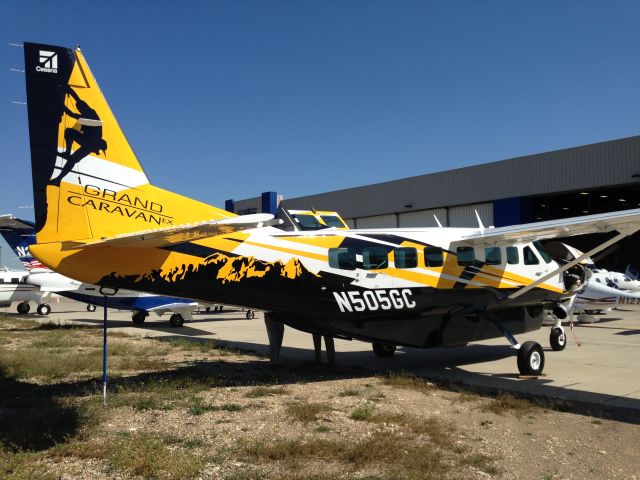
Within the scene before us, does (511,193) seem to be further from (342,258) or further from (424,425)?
(424,425)

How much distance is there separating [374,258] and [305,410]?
3.42m

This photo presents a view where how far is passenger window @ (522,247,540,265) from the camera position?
12.2m

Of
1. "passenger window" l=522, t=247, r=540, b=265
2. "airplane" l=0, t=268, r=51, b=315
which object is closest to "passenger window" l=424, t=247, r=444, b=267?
"passenger window" l=522, t=247, r=540, b=265

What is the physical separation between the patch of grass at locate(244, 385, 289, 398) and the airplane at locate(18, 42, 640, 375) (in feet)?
4.21

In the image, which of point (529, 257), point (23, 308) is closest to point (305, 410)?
point (529, 257)

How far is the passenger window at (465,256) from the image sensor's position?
1112 centimetres

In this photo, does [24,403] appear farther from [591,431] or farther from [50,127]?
[591,431]

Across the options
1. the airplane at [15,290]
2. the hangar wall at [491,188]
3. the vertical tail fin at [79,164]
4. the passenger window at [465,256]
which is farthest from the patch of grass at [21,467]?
the hangar wall at [491,188]

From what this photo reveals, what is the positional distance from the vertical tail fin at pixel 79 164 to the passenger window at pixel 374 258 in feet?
10.9

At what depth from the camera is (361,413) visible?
772 centimetres

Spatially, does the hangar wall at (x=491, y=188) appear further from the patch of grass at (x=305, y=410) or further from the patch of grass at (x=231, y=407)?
the patch of grass at (x=231, y=407)

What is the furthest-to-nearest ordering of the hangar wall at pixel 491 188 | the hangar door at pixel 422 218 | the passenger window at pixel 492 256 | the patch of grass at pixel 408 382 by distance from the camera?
the hangar door at pixel 422 218 → the hangar wall at pixel 491 188 → the passenger window at pixel 492 256 → the patch of grass at pixel 408 382

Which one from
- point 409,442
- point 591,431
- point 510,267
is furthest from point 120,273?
point 510,267

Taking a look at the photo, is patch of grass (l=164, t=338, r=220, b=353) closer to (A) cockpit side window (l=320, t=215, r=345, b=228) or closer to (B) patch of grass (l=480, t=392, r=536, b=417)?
(A) cockpit side window (l=320, t=215, r=345, b=228)
